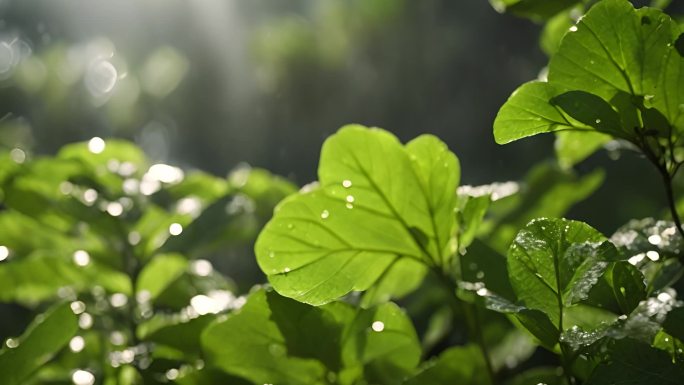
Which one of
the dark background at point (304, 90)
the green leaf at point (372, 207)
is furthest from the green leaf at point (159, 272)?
the dark background at point (304, 90)

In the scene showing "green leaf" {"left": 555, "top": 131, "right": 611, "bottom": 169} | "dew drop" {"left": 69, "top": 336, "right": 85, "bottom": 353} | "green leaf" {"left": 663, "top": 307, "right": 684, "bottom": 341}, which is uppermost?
"green leaf" {"left": 555, "top": 131, "right": 611, "bottom": 169}

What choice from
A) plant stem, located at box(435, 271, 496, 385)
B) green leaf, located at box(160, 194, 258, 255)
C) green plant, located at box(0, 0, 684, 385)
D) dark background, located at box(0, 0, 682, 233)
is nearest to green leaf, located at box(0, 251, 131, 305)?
green plant, located at box(0, 0, 684, 385)

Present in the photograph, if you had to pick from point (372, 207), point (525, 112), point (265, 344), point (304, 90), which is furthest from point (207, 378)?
point (304, 90)

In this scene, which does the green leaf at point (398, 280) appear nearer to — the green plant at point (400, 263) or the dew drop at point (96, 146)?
the green plant at point (400, 263)

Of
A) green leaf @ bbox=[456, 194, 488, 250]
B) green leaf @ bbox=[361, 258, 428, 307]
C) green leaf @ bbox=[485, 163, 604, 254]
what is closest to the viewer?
green leaf @ bbox=[456, 194, 488, 250]

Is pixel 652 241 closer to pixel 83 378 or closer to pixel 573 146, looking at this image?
pixel 573 146

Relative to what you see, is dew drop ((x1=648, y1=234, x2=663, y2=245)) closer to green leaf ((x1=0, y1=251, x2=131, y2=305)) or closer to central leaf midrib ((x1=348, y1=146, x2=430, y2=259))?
central leaf midrib ((x1=348, y1=146, x2=430, y2=259))

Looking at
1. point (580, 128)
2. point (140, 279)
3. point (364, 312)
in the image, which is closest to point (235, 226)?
point (140, 279)

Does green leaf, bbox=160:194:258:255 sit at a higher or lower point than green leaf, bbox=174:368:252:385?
higher
